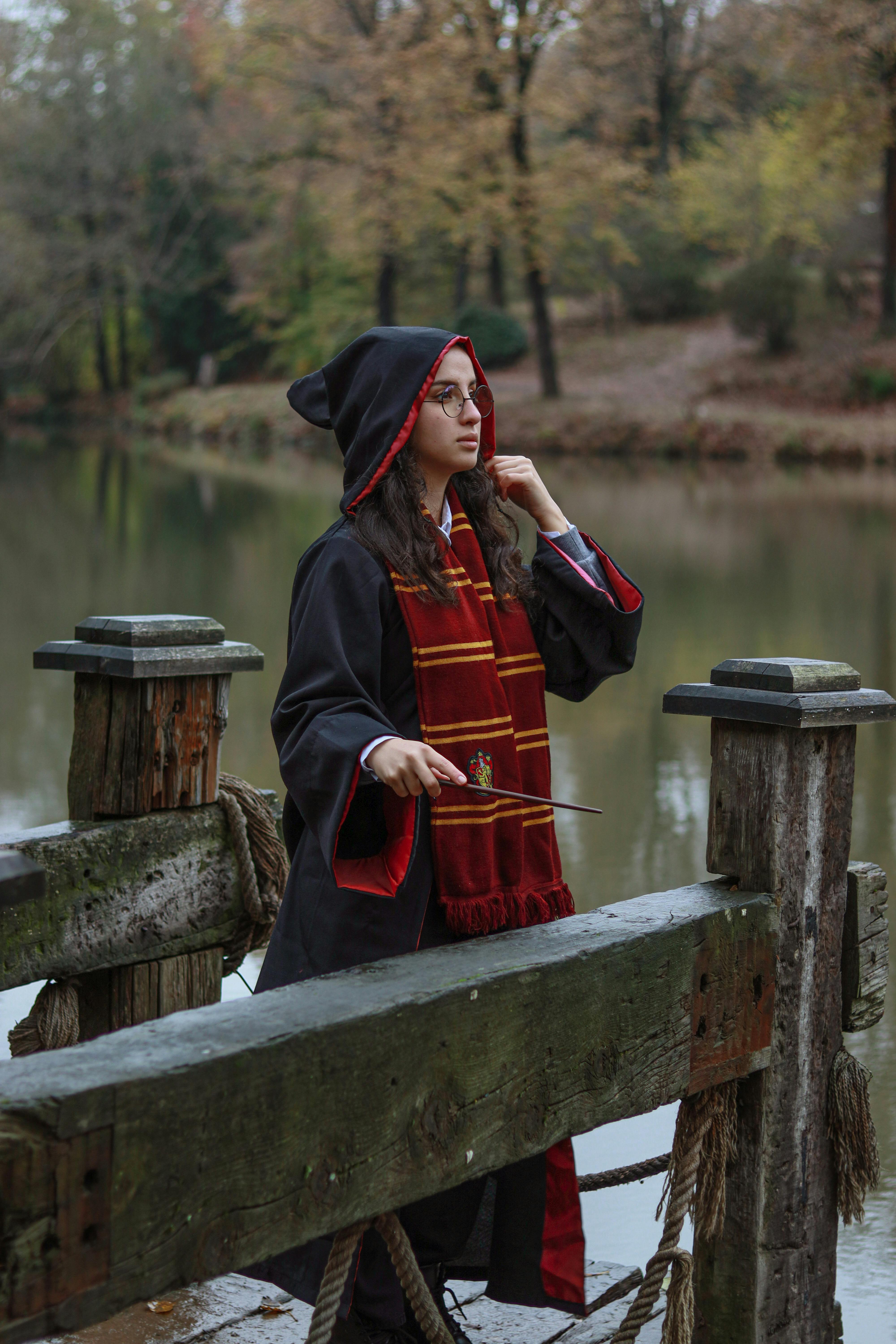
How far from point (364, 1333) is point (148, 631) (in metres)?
1.34

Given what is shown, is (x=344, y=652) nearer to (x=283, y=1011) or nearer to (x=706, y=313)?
(x=283, y=1011)

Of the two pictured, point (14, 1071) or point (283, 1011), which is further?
point (283, 1011)

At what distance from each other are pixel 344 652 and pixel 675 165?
34174mm

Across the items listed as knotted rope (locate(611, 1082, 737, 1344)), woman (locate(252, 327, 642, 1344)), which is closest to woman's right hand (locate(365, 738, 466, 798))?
→ woman (locate(252, 327, 642, 1344))

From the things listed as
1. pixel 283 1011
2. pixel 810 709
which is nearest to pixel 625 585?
pixel 810 709

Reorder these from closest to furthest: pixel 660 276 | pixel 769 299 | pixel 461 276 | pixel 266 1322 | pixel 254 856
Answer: pixel 266 1322, pixel 254 856, pixel 769 299, pixel 660 276, pixel 461 276

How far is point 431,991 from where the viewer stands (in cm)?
194

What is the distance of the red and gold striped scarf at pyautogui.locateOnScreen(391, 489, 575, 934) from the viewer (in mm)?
2381

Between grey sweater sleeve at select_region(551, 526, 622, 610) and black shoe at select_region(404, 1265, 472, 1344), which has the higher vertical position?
grey sweater sleeve at select_region(551, 526, 622, 610)

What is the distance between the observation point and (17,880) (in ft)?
4.69

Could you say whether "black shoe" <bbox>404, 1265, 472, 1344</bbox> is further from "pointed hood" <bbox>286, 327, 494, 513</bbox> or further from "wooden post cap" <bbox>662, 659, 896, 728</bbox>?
"pointed hood" <bbox>286, 327, 494, 513</bbox>

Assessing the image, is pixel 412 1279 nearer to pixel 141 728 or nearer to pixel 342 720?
pixel 342 720

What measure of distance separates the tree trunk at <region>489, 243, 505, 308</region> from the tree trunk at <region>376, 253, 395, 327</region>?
289cm

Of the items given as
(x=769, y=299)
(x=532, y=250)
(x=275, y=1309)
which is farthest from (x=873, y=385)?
(x=275, y=1309)
